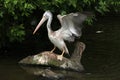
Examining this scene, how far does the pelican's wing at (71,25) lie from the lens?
11.4 metres

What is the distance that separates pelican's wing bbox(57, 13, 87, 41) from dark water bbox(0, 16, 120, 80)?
0.93 metres

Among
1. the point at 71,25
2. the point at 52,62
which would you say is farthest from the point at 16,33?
the point at 71,25

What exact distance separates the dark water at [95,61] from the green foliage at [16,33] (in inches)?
26.7

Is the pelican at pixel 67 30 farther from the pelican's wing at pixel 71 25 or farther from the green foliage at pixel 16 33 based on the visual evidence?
the green foliage at pixel 16 33

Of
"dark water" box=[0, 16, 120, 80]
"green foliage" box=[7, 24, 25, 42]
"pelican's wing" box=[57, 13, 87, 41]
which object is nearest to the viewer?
"dark water" box=[0, 16, 120, 80]

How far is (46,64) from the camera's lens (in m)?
11.6

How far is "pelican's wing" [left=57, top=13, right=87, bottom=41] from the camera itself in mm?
11438

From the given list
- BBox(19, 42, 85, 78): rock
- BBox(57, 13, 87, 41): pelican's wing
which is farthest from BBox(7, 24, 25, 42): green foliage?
BBox(57, 13, 87, 41): pelican's wing

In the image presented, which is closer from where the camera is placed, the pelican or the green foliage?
the pelican

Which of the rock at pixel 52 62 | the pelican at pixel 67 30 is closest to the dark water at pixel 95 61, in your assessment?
the rock at pixel 52 62

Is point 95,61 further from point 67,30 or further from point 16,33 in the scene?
point 16,33

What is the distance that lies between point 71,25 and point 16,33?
61.5 inches

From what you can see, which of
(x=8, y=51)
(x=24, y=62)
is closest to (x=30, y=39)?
(x=8, y=51)

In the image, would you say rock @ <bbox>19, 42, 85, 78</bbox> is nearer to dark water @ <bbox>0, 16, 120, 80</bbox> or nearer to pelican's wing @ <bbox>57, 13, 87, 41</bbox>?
dark water @ <bbox>0, 16, 120, 80</bbox>
